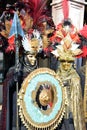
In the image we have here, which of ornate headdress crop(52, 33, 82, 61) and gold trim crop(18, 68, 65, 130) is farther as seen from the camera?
ornate headdress crop(52, 33, 82, 61)

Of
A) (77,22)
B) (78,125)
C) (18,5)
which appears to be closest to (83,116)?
(78,125)

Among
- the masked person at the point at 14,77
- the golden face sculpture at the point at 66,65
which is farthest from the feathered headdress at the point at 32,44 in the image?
the golden face sculpture at the point at 66,65

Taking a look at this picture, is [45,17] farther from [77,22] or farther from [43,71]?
[77,22]

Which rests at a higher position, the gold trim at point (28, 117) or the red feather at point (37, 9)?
the red feather at point (37, 9)

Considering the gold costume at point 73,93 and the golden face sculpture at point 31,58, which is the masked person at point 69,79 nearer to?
the gold costume at point 73,93

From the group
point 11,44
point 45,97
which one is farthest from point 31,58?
point 45,97

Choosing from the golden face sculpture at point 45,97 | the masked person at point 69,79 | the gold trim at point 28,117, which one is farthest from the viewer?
the masked person at point 69,79

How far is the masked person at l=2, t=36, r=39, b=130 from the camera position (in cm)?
346

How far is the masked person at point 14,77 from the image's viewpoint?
3.46 metres

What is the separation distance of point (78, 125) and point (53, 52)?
825 millimetres

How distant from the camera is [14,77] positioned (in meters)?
3.39

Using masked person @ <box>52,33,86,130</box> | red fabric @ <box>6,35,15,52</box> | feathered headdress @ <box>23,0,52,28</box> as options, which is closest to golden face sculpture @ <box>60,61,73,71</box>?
masked person @ <box>52,33,86,130</box>

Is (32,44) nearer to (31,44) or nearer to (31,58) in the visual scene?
(31,44)

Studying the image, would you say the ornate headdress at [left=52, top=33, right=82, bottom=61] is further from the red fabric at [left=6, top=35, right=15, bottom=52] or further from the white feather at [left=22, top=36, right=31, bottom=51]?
the red fabric at [left=6, top=35, right=15, bottom=52]
